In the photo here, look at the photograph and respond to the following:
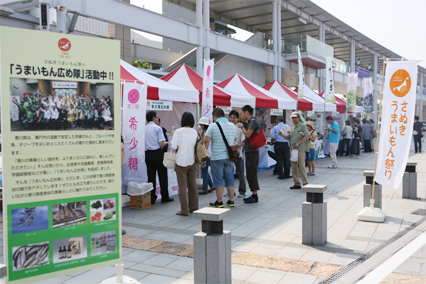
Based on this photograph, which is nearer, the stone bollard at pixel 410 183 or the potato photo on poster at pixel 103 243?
the potato photo on poster at pixel 103 243

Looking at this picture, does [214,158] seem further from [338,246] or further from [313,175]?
[313,175]

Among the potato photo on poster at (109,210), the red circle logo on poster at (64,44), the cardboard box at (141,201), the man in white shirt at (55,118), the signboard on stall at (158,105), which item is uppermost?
the red circle logo on poster at (64,44)

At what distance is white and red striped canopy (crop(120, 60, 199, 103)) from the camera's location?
7.99 metres

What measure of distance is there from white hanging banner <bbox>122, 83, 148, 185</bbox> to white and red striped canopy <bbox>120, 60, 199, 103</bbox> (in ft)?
1.70

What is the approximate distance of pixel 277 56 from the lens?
22562mm

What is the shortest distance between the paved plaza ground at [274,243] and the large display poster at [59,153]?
131 cm

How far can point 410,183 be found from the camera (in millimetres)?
8000

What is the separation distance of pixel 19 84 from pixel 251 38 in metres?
20.2

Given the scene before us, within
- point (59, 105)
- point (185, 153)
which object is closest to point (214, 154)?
point (185, 153)

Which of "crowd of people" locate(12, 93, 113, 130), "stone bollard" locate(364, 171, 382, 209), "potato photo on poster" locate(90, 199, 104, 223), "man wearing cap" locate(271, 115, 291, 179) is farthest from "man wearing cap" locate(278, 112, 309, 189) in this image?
"crowd of people" locate(12, 93, 113, 130)

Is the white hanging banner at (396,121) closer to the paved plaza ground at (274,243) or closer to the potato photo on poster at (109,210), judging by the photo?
the paved plaza ground at (274,243)

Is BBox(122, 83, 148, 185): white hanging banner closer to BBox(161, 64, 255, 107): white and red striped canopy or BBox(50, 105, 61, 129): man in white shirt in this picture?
BBox(161, 64, 255, 107): white and red striped canopy

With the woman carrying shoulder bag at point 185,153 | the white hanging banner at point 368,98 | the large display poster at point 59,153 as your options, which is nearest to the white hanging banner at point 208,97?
the woman carrying shoulder bag at point 185,153

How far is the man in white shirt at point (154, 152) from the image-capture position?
24.2 ft
